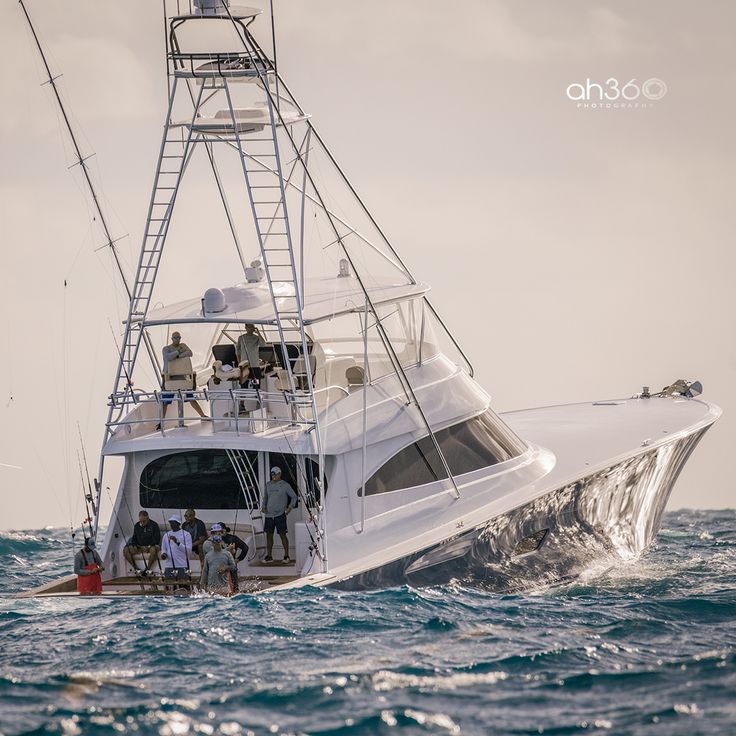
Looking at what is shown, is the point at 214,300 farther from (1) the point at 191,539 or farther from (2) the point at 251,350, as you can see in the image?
(1) the point at 191,539

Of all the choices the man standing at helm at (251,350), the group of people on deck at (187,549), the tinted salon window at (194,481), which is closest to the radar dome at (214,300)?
the man standing at helm at (251,350)

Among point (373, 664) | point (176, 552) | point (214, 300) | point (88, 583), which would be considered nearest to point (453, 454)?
point (214, 300)

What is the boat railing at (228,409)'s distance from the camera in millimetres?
15734

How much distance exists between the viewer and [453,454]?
17281 millimetres

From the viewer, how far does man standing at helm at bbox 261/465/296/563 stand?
15938 millimetres

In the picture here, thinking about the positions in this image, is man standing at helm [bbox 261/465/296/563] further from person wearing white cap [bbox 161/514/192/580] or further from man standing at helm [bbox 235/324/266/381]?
man standing at helm [bbox 235/324/266/381]

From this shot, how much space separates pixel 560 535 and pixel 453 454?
1703 millimetres

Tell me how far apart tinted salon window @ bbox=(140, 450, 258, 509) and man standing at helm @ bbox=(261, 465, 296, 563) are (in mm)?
593

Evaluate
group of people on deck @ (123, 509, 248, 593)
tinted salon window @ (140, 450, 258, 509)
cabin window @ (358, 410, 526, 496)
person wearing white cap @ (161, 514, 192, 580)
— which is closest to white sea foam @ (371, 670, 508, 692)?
group of people on deck @ (123, 509, 248, 593)

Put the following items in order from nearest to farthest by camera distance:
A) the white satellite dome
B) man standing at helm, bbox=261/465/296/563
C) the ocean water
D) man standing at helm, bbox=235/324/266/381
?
1. the ocean water
2. man standing at helm, bbox=261/465/296/563
3. the white satellite dome
4. man standing at helm, bbox=235/324/266/381

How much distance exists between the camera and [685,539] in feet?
81.5

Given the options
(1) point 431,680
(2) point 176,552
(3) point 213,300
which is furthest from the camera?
(3) point 213,300

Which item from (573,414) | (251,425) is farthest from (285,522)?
(573,414)

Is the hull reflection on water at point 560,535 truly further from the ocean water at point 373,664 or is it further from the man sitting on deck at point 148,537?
the man sitting on deck at point 148,537
